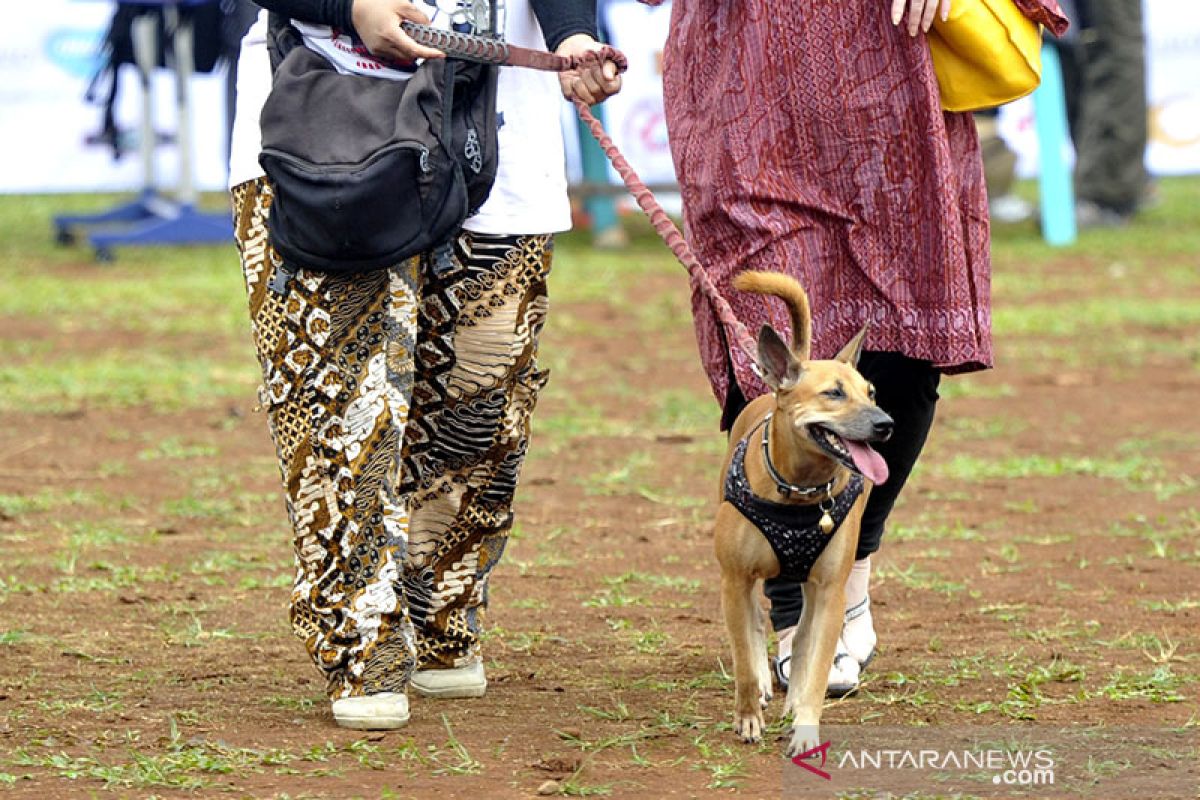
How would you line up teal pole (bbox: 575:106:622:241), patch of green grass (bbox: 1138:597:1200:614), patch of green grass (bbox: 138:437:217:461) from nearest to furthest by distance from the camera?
patch of green grass (bbox: 1138:597:1200:614)
patch of green grass (bbox: 138:437:217:461)
teal pole (bbox: 575:106:622:241)

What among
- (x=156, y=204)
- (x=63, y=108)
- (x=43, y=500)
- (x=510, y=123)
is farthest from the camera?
(x=63, y=108)

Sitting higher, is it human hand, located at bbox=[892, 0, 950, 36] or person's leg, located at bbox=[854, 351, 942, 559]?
human hand, located at bbox=[892, 0, 950, 36]

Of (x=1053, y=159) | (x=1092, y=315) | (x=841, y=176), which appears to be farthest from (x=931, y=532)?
(x=1053, y=159)

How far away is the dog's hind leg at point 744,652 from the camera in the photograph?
3.71 meters

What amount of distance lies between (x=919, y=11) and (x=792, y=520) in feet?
3.41

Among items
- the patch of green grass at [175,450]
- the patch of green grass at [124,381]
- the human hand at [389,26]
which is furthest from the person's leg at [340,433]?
the patch of green grass at [124,381]

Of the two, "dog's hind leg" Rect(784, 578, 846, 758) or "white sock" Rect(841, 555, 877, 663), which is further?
"white sock" Rect(841, 555, 877, 663)

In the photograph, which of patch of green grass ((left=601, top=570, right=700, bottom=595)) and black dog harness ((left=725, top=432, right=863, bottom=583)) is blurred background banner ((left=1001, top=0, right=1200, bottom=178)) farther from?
black dog harness ((left=725, top=432, right=863, bottom=583))

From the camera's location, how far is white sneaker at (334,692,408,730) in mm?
3768

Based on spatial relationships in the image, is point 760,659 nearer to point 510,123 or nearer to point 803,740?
point 803,740

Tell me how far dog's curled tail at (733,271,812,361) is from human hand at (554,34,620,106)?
18.5 inches

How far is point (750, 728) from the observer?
373cm

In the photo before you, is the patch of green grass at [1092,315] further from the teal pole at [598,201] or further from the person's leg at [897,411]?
the person's leg at [897,411]

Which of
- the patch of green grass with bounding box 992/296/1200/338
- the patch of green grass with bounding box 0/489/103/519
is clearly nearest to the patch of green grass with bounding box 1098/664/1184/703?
the patch of green grass with bounding box 0/489/103/519
